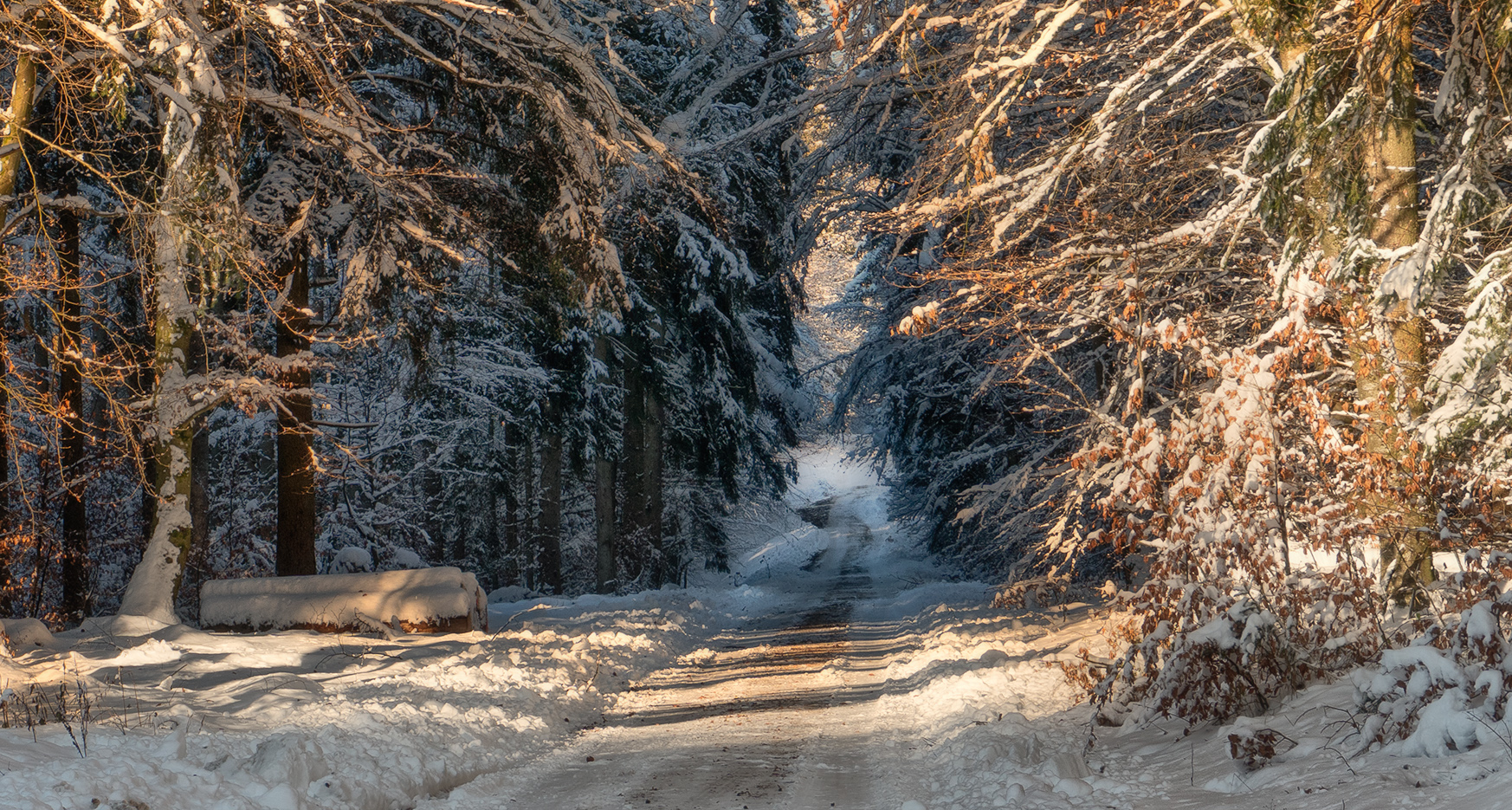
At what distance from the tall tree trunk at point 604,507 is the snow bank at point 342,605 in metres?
9.64

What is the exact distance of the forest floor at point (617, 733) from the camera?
5.49 m

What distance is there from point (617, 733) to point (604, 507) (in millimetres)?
15659

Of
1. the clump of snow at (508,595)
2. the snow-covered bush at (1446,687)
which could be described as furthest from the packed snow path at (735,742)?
the clump of snow at (508,595)

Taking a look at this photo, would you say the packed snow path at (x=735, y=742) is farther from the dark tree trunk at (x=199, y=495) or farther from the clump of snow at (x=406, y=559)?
the dark tree trunk at (x=199, y=495)

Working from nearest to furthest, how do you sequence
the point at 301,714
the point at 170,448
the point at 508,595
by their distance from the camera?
the point at 301,714, the point at 170,448, the point at 508,595

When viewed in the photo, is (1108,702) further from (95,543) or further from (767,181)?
(95,543)

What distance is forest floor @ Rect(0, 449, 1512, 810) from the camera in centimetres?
549

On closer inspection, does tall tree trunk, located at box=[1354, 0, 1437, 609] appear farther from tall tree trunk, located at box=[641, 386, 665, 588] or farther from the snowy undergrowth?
tall tree trunk, located at box=[641, 386, 665, 588]

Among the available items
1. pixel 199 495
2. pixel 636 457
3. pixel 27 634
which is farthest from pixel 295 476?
pixel 636 457

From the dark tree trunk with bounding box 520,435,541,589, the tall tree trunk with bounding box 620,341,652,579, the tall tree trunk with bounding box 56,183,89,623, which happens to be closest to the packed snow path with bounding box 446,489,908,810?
the tall tree trunk with bounding box 620,341,652,579

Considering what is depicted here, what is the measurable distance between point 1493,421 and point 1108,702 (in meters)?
3.41

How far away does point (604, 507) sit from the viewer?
2409 centimetres

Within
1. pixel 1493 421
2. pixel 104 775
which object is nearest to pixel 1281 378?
pixel 1493 421

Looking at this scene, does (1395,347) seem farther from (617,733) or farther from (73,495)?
(73,495)
